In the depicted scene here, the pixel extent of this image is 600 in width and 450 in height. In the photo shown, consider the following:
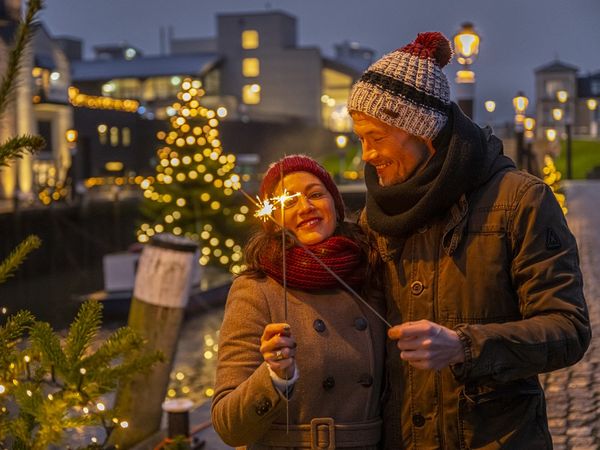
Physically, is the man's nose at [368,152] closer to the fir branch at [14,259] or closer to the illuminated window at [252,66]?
the fir branch at [14,259]

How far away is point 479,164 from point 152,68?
278 ft

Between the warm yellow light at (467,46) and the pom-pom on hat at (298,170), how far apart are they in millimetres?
10818

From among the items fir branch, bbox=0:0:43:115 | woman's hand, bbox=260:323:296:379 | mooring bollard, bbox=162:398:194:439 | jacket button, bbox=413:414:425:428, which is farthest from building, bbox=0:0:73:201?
woman's hand, bbox=260:323:296:379

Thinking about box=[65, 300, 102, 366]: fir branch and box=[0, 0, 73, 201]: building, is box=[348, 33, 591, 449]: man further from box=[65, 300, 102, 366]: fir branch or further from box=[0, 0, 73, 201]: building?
box=[0, 0, 73, 201]: building

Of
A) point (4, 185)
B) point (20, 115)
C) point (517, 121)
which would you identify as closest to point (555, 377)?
point (517, 121)

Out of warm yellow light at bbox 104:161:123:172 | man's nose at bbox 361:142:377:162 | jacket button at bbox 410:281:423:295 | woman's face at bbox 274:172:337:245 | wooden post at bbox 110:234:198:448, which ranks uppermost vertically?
warm yellow light at bbox 104:161:123:172

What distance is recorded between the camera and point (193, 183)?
23.2m

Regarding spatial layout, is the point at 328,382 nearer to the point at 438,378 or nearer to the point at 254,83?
the point at 438,378

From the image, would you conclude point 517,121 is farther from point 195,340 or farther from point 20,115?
point 20,115

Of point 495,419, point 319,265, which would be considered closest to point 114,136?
point 319,265

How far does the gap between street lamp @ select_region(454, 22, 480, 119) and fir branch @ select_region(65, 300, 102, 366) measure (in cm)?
965

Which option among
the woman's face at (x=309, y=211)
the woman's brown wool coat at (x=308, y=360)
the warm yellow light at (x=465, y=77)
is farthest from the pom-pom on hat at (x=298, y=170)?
the warm yellow light at (x=465, y=77)

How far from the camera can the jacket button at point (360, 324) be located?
10.0 feet

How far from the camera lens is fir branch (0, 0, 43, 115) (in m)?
2.54
